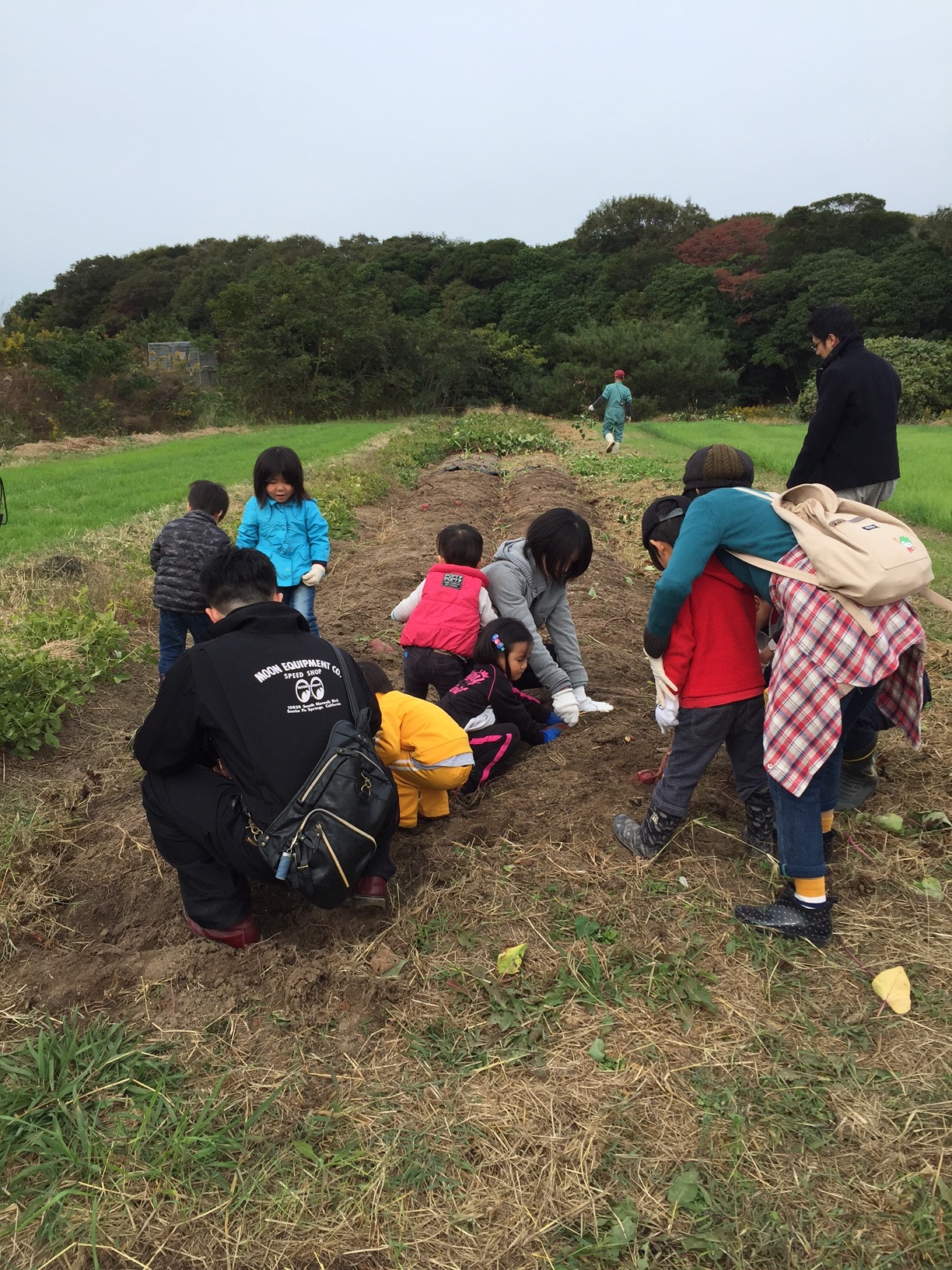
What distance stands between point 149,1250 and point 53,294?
72.2 metres

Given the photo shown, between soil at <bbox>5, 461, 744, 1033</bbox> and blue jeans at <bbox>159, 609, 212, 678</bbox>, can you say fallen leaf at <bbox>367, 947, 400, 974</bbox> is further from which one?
blue jeans at <bbox>159, 609, 212, 678</bbox>

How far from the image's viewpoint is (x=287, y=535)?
4.64 metres

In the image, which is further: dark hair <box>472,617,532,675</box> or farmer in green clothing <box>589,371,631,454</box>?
farmer in green clothing <box>589,371,631,454</box>

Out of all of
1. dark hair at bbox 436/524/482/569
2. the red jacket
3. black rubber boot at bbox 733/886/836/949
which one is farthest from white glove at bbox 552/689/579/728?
black rubber boot at bbox 733/886/836/949

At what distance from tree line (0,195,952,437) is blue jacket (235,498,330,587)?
84.0 feet

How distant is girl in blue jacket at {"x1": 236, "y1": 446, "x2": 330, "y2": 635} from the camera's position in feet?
14.8

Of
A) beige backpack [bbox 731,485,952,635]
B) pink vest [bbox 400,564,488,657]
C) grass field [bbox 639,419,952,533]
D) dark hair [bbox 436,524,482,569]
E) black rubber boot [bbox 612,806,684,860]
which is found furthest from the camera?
grass field [bbox 639,419,952,533]

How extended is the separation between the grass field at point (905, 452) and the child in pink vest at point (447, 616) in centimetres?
684

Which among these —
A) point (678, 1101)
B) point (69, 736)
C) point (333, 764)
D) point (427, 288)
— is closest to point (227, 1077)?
point (333, 764)

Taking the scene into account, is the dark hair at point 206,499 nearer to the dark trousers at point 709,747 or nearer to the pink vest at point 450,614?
the pink vest at point 450,614

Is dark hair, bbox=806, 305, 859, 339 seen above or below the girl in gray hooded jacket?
above

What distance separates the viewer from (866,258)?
39.5 metres

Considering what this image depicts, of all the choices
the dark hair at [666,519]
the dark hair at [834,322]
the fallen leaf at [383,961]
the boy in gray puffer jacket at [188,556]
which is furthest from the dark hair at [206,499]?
the dark hair at [834,322]

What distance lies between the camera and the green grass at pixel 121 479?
384 inches
